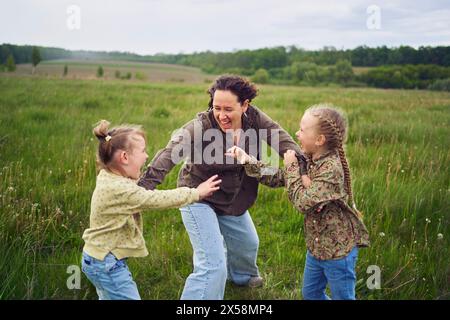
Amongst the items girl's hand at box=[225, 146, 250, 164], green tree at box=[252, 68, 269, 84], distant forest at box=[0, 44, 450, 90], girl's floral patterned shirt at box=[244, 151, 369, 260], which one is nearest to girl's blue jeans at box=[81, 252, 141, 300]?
girl's hand at box=[225, 146, 250, 164]

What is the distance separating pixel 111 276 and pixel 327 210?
1.35 meters

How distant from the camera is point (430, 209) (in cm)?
404

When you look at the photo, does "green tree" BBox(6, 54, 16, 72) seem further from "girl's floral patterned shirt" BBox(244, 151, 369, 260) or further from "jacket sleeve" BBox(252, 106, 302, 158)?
"girl's floral patterned shirt" BBox(244, 151, 369, 260)

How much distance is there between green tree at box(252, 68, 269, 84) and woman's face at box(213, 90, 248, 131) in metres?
21.9

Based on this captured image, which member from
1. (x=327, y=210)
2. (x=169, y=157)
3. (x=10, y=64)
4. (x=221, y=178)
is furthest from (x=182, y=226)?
(x=10, y=64)

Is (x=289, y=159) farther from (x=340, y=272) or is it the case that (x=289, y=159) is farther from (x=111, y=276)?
(x=111, y=276)

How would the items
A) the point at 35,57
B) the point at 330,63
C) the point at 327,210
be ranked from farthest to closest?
the point at 35,57, the point at 330,63, the point at 327,210

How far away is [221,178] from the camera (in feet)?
9.67

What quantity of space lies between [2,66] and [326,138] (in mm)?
18297

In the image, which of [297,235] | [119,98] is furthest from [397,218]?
[119,98]

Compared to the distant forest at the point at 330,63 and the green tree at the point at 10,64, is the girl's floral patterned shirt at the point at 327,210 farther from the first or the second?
the green tree at the point at 10,64

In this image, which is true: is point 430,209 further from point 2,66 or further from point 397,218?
point 2,66

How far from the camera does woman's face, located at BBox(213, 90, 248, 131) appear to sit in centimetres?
284
